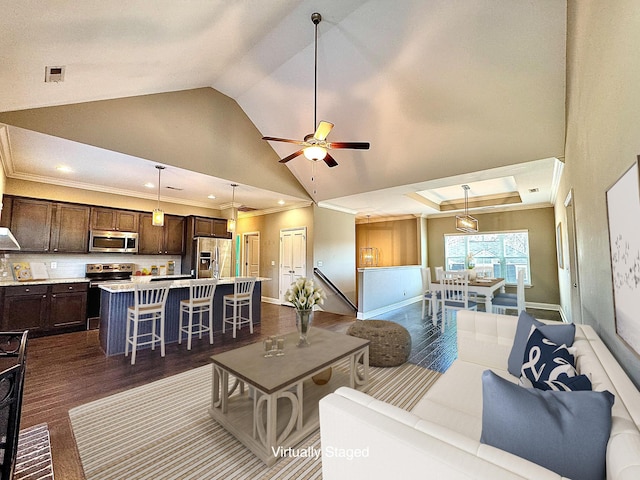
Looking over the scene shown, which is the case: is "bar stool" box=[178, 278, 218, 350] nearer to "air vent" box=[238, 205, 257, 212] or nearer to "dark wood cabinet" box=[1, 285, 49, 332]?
"dark wood cabinet" box=[1, 285, 49, 332]

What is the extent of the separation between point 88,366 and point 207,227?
4.17m

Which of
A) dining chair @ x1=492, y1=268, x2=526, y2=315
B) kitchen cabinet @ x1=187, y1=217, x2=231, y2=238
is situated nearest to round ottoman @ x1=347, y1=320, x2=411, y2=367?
dining chair @ x1=492, y1=268, x2=526, y2=315

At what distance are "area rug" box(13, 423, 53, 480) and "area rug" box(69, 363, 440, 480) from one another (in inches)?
6.2

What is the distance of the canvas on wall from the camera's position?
43.4 inches

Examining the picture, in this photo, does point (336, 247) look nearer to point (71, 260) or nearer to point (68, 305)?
point (68, 305)

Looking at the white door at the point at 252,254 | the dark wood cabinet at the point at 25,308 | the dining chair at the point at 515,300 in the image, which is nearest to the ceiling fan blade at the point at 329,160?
the dining chair at the point at 515,300

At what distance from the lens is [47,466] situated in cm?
169

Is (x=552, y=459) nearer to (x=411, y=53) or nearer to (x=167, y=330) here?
(x=411, y=53)

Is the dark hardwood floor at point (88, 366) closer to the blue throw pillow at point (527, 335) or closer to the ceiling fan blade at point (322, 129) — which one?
the blue throw pillow at point (527, 335)

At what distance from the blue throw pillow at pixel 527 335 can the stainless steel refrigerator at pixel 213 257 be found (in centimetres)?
565

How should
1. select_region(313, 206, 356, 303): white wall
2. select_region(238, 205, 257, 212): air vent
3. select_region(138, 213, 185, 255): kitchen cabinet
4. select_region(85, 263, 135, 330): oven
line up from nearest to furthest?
select_region(85, 263, 135, 330): oven
select_region(138, 213, 185, 255): kitchen cabinet
select_region(313, 206, 356, 303): white wall
select_region(238, 205, 257, 212): air vent

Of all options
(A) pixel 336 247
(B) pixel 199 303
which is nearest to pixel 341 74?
(B) pixel 199 303

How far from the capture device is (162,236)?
6.34m

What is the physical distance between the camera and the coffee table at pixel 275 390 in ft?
5.83
